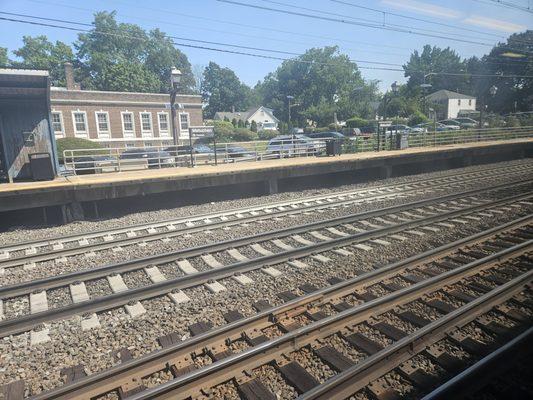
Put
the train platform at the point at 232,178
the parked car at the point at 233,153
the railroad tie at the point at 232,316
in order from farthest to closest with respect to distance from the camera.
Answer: the parked car at the point at 233,153 → the train platform at the point at 232,178 → the railroad tie at the point at 232,316

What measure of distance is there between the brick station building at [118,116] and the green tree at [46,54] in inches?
1800

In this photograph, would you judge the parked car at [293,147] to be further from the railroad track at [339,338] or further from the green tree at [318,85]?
the green tree at [318,85]

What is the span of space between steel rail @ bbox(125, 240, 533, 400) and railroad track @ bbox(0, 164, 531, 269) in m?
5.06

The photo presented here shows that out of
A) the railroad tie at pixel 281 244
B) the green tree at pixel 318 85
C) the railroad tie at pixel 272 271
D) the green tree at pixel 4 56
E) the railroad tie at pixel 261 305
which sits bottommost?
the railroad tie at pixel 272 271

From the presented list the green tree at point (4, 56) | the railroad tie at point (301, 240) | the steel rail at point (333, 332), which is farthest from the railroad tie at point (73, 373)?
the green tree at point (4, 56)

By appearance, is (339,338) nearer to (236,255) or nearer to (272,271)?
(272,271)

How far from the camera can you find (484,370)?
3.74 metres

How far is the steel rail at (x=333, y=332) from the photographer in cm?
365

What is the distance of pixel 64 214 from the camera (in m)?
11.0

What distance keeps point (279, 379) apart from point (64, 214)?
934 cm

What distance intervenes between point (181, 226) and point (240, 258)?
318cm

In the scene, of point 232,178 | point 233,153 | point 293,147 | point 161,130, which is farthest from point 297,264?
point 161,130

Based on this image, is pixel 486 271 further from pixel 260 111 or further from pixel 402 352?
pixel 260 111

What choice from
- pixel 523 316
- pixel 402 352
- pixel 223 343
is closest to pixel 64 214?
pixel 223 343
